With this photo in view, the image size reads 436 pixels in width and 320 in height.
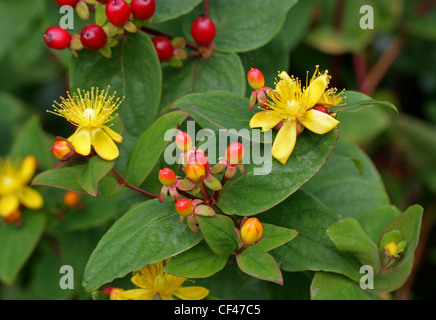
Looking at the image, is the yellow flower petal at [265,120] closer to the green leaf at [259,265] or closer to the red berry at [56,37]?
the green leaf at [259,265]

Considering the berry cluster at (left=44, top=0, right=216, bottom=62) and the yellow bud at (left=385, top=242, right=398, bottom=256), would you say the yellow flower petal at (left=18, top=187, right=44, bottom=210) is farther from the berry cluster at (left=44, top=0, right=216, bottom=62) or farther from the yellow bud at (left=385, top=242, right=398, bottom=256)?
the yellow bud at (left=385, top=242, right=398, bottom=256)

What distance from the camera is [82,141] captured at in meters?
0.82

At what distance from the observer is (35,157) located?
1296 mm

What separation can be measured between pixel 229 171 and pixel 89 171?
0.24 meters

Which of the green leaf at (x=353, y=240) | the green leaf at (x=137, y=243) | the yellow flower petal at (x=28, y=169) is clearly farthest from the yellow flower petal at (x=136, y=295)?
the yellow flower petal at (x=28, y=169)

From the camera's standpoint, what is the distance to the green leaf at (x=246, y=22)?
99 cm

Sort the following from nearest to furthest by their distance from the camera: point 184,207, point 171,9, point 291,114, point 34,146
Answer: point 184,207 < point 291,114 < point 171,9 < point 34,146

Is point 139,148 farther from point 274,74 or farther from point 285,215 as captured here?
point 274,74

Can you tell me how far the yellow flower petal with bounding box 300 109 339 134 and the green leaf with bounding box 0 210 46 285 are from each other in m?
0.76

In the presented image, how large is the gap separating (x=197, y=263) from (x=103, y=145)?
26cm

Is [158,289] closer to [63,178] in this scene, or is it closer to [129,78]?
[63,178]

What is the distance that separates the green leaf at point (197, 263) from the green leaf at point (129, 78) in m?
0.25

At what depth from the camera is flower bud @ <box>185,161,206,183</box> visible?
708 mm

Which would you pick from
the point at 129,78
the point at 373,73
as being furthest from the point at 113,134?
the point at 373,73
